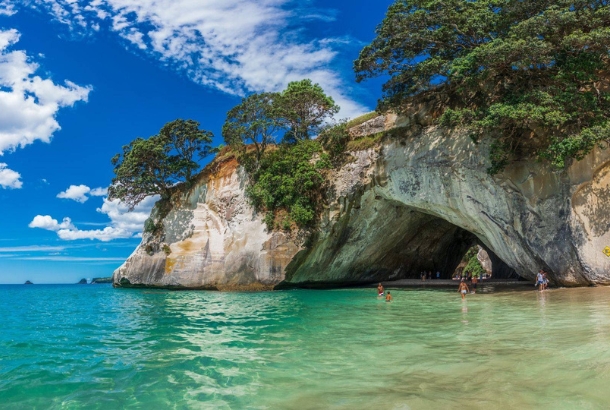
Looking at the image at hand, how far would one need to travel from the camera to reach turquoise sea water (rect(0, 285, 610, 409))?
16.7 ft

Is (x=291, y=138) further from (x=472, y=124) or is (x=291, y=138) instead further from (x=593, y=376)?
(x=593, y=376)

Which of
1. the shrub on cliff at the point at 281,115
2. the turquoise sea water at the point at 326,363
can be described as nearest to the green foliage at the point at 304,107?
the shrub on cliff at the point at 281,115

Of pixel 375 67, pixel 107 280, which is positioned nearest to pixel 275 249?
pixel 375 67

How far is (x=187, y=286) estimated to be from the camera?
29.9 metres

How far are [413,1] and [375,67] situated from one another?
139 inches

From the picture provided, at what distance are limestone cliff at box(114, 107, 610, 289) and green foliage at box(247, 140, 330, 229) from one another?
1.00m

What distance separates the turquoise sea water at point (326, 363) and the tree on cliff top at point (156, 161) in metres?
21.2

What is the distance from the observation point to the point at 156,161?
106ft

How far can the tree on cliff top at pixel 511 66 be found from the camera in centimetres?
1546

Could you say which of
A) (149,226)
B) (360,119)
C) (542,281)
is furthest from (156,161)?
(542,281)

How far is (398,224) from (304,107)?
10.7m

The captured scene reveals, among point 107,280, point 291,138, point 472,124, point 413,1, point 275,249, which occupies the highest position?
point 413,1

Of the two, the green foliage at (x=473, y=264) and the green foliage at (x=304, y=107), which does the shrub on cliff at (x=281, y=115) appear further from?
the green foliage at (x=473, y=264)

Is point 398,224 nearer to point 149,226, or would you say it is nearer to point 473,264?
point 149,226
